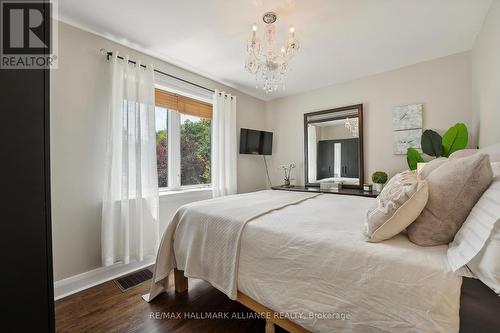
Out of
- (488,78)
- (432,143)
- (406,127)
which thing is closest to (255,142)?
(406,127)

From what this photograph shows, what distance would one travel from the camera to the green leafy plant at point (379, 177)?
9.40 feet

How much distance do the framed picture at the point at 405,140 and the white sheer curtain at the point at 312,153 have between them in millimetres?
1170

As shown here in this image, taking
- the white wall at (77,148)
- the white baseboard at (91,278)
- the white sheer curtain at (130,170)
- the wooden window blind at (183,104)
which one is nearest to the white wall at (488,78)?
the wooden window blind at (183,104)

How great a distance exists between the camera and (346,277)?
98 cm

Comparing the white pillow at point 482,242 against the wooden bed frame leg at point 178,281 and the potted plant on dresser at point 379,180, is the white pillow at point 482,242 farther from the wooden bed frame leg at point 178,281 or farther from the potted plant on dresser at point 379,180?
the potted plant on dresser at point 379,180

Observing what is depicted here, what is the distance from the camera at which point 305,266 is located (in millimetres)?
1110

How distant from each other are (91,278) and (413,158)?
153 inches

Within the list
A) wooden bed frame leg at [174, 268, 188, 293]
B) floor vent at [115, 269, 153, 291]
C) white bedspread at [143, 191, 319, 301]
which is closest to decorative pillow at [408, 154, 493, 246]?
white bedspread at [143, 191, 319, 301]

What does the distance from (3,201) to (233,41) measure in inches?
91.8

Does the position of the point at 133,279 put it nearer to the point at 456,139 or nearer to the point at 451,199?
Result: the point at 451,199

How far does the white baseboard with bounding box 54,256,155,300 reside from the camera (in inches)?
75.2

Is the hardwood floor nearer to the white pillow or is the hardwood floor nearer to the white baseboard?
the white baseboard

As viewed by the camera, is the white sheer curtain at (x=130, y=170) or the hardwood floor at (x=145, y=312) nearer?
the hardwood floor at (x=145, y=312)

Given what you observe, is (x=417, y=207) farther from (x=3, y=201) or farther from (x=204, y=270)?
(x=3, y=201)
